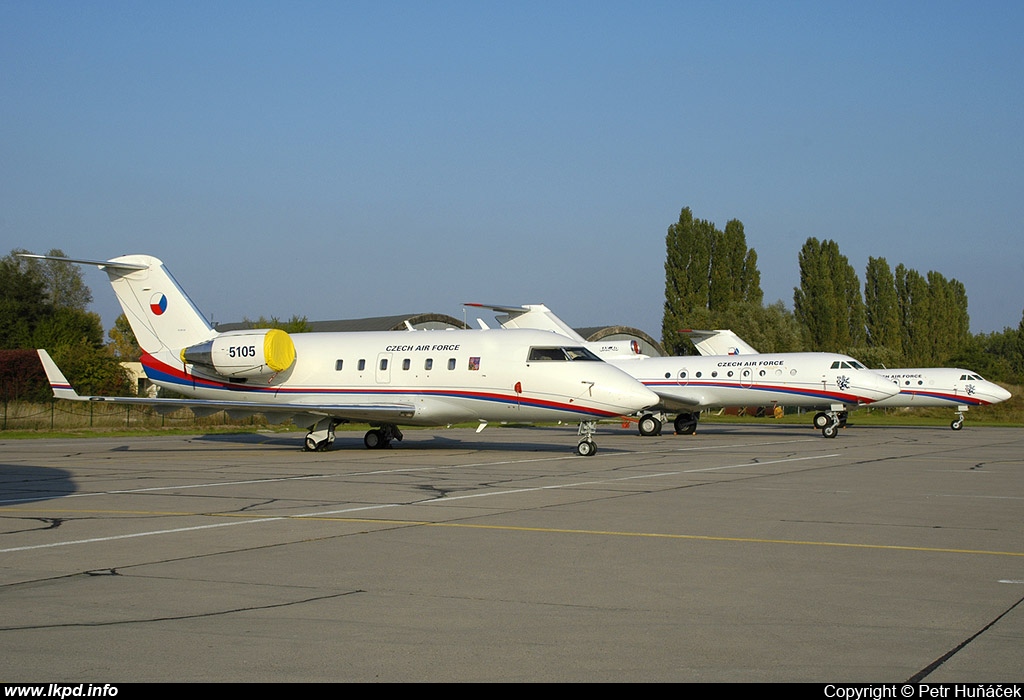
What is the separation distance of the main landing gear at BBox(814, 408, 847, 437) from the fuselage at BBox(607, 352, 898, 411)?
43 cm

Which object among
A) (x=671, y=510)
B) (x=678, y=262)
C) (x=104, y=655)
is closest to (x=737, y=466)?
(x=671, y=510)

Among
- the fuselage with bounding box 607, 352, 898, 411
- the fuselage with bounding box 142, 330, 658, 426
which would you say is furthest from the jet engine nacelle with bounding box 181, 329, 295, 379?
the fuselage with bounding box 607, 352, 898, 411

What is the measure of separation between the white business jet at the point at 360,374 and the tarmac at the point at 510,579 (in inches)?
209

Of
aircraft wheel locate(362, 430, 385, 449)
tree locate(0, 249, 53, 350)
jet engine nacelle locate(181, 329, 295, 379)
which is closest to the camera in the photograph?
jet engine nacelle locate(181, 329, 295, 379)

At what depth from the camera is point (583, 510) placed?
12672mm

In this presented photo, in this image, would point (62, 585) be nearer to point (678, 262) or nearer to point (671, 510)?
point (671, 510)

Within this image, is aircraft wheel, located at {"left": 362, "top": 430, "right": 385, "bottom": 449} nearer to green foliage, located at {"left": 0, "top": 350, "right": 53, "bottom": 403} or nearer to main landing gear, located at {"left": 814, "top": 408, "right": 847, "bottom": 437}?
main landing gear, located at {"left": 814, "top": 408, "right": 847, "bottom": 437}

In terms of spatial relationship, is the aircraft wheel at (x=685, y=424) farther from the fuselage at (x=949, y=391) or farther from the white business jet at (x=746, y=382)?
the fuselage at (x=949, y=391)

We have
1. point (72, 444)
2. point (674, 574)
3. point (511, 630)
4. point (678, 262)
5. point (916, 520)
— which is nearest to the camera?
point (511, 630)

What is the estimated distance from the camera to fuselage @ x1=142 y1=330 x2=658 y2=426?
2222 cm

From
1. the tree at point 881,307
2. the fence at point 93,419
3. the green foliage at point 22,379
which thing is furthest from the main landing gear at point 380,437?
the tree at point 881,307

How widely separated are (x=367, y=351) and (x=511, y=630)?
2027 centimetres

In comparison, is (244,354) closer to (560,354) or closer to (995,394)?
(560,354)
